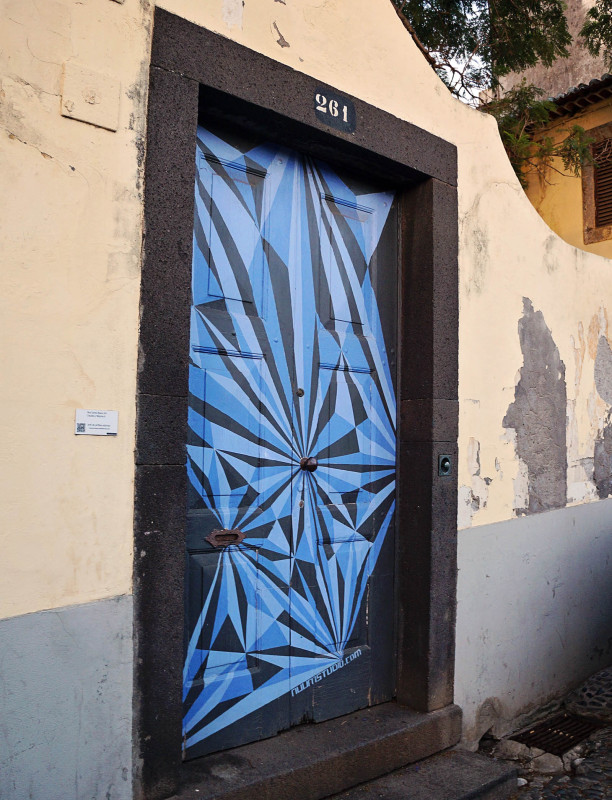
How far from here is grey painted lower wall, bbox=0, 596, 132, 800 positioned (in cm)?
204

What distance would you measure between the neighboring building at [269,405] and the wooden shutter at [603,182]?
3.94 meters

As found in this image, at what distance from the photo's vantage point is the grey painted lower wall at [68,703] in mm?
2035

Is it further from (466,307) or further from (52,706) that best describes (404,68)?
(52,706)

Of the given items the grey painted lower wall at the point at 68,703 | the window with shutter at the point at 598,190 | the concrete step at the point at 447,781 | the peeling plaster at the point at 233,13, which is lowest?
the concrete step at the point at 447,781

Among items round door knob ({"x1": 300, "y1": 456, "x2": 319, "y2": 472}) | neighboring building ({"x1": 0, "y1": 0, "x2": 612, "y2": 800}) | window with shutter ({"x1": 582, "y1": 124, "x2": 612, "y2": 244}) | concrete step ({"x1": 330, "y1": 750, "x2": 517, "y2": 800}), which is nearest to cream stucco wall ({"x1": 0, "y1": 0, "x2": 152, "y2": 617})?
neighboring building ({"x1": 0, "y1": 0, "x2": 612, "y2": 800})

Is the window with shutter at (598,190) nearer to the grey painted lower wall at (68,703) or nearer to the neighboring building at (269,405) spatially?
the neighboring building at (269,405)

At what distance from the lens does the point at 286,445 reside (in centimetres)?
310

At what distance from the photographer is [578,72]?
9.59 metres

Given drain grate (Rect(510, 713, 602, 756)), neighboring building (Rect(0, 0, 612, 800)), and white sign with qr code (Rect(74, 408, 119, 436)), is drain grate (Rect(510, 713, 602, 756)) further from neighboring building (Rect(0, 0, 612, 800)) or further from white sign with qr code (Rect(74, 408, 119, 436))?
white sign with qr code (Rect(74, 408, 119, 436))

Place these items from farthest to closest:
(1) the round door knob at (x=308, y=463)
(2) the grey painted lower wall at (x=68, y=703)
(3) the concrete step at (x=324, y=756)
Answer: (1) the round door knob at (x=308, y=463) < (3) the concrete step at (x=324, y=756) < (2) the grey painted lower wall at (x=68, y=703)

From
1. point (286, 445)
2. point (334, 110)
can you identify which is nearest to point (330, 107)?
point (334, 110)

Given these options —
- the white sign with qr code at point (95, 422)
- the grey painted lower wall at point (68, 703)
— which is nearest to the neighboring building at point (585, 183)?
the white sign with qr code at point (95, 422)

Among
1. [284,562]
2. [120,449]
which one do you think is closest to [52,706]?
[120,449]

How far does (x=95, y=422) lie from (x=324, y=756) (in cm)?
165
